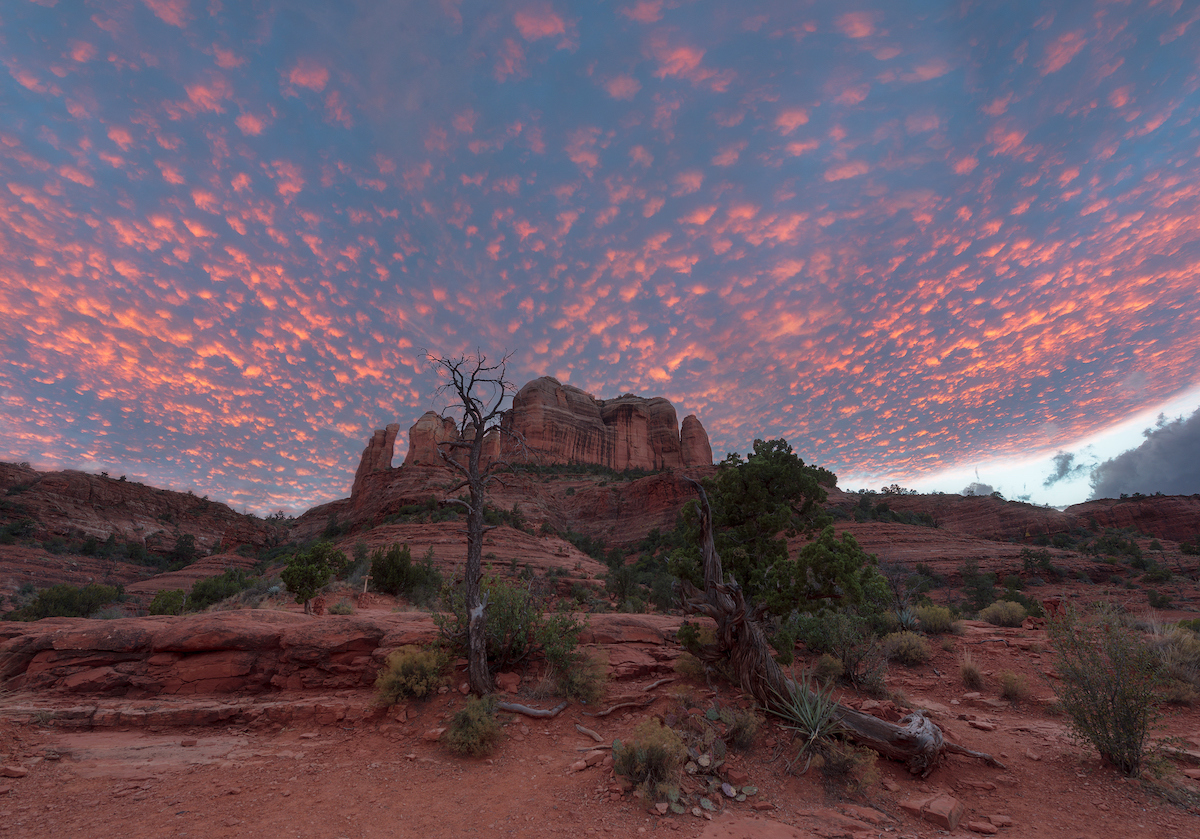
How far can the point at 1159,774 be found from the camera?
542 centimetres

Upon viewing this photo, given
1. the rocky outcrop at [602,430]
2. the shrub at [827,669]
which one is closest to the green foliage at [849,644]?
the shrub at [827,669]

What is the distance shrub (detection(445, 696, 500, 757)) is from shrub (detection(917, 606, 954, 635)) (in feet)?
40.5

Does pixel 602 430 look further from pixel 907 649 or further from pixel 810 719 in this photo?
pixel 810 719

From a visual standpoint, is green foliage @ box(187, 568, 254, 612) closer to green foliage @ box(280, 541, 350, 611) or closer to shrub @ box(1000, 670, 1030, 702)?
green foliage @ box(280, 541, 350, 611)

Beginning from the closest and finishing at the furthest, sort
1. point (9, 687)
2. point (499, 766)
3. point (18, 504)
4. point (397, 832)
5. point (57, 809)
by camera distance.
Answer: point (397, 832) → point (57, 809) → point (499, 766) → point (9, 687) → point (18, 504)

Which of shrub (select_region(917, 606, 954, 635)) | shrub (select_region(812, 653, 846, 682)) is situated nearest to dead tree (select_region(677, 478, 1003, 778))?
shrub (select_region(812, 653, 846, 682))

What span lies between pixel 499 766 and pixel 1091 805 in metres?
7.23

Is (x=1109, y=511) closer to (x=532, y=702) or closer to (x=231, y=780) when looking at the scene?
(x=532, y=702)

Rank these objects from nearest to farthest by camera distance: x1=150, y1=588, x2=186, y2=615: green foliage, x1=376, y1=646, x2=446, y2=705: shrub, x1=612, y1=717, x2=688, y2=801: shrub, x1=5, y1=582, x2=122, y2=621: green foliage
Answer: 1. x1=612, y1=717, x2=688, y2=801: shrub
2. x1=376, y1=646, x2=446, y2=705: shrub
3. x1=150, y1=588, x2=186, y2=615: green foliage
4. x1=5, y1=582, x2=122, y2=621: green foliage

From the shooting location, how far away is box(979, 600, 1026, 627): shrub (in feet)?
47.0

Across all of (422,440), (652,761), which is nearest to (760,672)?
(652,761)

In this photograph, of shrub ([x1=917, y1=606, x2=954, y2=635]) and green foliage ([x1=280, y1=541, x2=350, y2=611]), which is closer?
shrub ([x1=917, y1=606, x2=954, y2=635])

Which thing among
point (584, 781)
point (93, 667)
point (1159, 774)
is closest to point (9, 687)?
point (93, 667)

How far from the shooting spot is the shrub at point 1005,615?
47.0 feet
